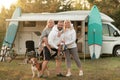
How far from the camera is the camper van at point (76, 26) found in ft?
58.4

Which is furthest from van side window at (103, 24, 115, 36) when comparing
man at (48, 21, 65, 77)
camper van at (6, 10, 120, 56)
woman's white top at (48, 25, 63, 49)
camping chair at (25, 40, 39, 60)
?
woman's white top at (48, 25, 63, 49)

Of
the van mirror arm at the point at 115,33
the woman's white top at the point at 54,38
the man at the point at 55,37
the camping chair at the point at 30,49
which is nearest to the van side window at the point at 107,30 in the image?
the van mirror arm at the point at 115,33

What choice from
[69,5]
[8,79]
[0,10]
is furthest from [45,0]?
[8,79]

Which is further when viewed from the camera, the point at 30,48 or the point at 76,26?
the point at 76,26

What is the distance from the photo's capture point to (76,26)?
18906 millimetres

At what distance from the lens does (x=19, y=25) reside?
62.3 feet

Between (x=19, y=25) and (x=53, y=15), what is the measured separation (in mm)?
1945

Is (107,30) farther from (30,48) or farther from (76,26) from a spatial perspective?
(30,48)

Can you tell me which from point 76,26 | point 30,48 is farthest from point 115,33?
point 30,48

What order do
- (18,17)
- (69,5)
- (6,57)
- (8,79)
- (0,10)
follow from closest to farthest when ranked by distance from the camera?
(8,79) → (6,57) → (18,17) → (69,5) → (0,10)

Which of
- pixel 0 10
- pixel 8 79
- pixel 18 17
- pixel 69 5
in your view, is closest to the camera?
pixel 8 79

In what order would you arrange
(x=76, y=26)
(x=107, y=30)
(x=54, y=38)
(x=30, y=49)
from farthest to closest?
1. (x=76, y=26)
2. (x=107, y=30)
3. (x=30, y=49)
4. (x=54, y=38)

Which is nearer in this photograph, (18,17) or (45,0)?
(18,17)

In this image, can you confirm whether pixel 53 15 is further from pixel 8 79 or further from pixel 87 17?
pixel 8 79
